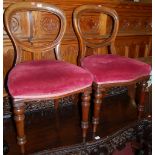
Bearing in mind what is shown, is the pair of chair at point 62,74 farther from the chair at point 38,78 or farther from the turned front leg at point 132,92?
the turned front leg at point 132,92

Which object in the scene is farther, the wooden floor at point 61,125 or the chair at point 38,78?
the wooden floor at point 61,125

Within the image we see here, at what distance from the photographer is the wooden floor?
1619 mm

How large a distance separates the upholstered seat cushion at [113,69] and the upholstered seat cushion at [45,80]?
4.5 inches

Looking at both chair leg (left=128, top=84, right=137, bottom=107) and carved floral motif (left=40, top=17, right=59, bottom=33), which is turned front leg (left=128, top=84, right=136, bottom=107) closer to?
chair leg (left=128, top=84, right=137, bottom=107)

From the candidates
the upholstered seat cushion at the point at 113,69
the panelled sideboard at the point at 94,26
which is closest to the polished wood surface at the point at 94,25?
the panelled sideboard at the point at 94,26

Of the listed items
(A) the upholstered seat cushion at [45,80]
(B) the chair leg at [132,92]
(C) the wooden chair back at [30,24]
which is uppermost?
(C) the wooden chair back at [30,24]

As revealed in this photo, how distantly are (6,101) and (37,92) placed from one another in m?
0.75

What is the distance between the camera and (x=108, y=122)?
6.40 ft

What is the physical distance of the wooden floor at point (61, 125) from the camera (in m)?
1.62

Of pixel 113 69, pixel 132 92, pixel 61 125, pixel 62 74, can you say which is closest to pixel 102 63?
pixel 113 69

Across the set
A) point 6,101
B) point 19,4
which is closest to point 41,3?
point 19,4

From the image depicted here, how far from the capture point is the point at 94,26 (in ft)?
6.58

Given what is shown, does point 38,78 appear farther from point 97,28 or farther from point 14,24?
point 97,28

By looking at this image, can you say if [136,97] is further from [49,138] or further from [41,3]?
[41,3]
